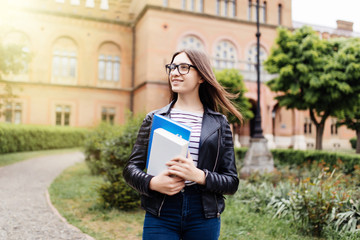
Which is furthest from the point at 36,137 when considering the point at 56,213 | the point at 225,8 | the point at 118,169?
the point at 225,8

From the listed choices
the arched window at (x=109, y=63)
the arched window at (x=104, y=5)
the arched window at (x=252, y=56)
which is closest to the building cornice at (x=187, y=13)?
the arched window at (x=252, y=56)

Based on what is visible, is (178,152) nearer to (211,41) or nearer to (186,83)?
(186,83)

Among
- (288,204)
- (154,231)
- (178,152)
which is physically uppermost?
(178,152)

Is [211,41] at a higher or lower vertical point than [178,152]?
higher

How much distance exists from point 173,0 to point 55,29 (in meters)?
10.1

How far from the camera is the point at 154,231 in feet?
5.65

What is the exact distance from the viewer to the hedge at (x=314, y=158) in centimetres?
823

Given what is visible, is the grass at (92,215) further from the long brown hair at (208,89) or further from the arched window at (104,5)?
the arched window at (104,5)

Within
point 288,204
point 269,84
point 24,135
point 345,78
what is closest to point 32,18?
point 24,135

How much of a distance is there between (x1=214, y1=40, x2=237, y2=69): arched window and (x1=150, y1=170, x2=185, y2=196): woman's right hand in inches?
923

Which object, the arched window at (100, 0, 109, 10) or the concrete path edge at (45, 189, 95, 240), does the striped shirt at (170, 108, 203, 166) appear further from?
the arched window at (100, 0, 109, 10)

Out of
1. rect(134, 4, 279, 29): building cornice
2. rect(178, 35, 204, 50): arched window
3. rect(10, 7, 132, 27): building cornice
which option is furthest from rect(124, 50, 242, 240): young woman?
rect(10, 7, 132, 27): building cornice

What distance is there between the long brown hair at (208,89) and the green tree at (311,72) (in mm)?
12368

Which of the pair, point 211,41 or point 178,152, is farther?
point 211,41
